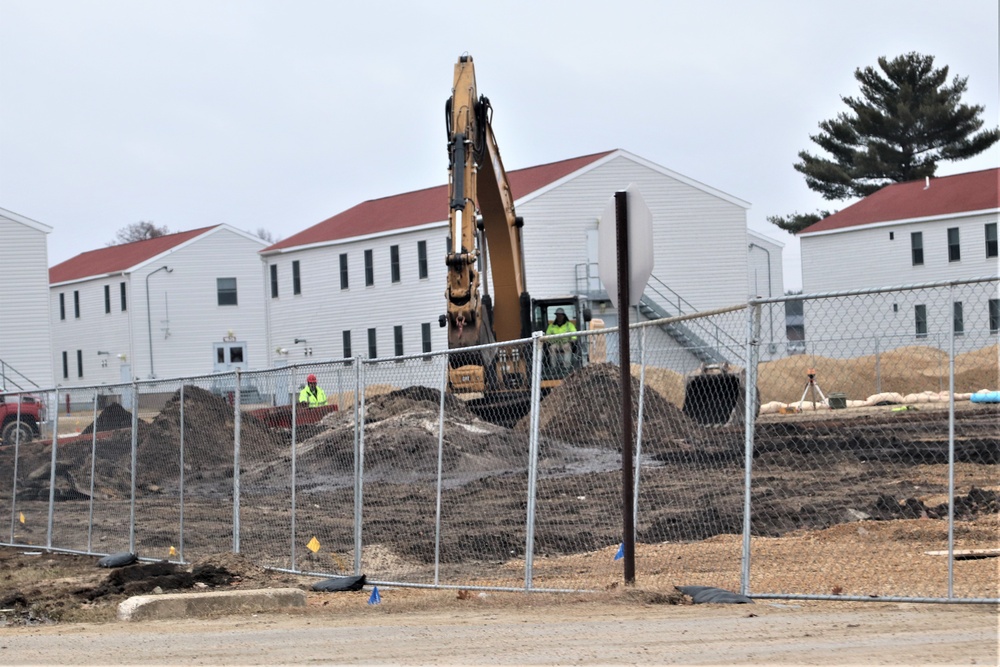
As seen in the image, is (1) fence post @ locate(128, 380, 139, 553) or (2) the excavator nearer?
(1) fence post @ locate(128, 380, 139, 553)

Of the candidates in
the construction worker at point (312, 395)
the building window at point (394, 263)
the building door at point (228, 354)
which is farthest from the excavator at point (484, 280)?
the building door at point (228, 354)

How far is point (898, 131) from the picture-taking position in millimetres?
69188

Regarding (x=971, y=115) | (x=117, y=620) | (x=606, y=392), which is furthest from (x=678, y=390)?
(x=971, y=115)

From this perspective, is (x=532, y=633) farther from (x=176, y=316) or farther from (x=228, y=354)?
(x=228, y=354)

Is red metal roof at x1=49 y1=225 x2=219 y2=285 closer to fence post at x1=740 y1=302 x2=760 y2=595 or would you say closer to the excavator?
the excavator

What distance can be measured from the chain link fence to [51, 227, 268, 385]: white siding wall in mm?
39197

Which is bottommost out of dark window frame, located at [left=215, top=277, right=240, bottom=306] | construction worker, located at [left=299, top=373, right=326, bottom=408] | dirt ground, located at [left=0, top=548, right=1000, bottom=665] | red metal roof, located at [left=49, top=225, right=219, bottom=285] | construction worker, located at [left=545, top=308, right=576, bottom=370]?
dirt ground, located at [left=0, top=548, right=1000, bottom=665]

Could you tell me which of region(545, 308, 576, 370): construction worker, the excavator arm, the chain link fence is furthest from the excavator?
the chain link fence

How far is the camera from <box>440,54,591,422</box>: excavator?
22547 mm

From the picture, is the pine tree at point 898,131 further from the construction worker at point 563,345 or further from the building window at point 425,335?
the construction worker at point 563,345

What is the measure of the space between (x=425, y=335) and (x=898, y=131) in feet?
106

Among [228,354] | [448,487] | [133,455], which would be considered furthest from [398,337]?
[448,487]

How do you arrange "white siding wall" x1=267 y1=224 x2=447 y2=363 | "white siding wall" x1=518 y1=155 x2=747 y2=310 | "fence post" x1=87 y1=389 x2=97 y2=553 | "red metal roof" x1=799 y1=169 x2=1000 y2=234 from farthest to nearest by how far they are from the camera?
"red metal roof" x1=799 y1=169 x2=1000 y2=234 < "white siding wall" x1=267 y1=224 x2=447 y2=363 < "white siding wall" x1=518 y1=155 x2=747 y2=310 < "fence post" x1=87 y1=389 x2=97 y2=553

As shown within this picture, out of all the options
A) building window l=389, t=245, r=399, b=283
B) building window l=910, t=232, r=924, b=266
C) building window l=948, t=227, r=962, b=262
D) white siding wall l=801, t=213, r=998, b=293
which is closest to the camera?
white siding wall l=801, t=213, r=998, b=293
